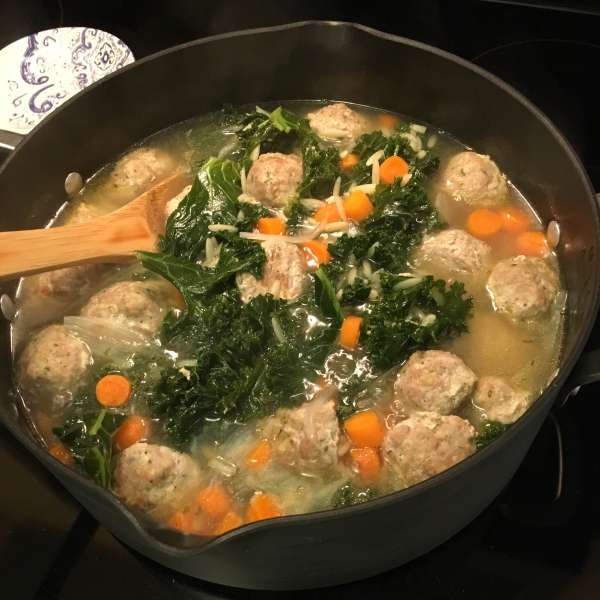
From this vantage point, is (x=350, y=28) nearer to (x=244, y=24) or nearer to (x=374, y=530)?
(x=244, y=24)

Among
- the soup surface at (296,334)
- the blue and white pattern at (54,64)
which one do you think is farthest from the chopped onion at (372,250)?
the blue and white pattern at (54,64)

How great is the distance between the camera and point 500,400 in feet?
7.86

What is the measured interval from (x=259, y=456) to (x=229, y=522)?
26 centimetres

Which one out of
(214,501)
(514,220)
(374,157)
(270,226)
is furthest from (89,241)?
(514,220)

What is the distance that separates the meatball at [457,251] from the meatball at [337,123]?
2.98 feet

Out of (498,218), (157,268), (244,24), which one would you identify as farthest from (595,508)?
(244,24)

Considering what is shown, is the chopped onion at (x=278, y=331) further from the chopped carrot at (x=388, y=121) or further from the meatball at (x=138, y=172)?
the chopped carrot at (x=388, y=121)

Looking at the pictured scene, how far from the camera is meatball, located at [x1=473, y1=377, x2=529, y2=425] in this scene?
238 centimetres

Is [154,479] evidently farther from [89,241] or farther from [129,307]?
[89,241]

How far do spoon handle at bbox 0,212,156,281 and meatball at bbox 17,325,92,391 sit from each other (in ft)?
1.01

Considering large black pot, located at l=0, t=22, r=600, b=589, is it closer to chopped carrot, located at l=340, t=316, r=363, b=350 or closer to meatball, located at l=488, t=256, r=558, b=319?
meatball, located at l=488, t=256, r=558, b=319

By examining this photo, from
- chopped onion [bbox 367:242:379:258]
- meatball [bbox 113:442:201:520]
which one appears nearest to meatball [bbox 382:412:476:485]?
meatball [bbox 113:442:201:520]

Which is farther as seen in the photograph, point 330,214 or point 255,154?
point 255,154

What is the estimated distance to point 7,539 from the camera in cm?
246
